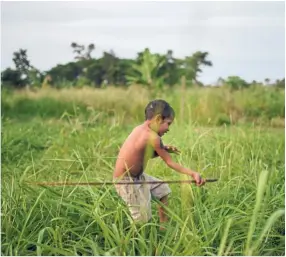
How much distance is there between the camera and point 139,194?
182cm

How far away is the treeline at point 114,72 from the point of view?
7.08 feet

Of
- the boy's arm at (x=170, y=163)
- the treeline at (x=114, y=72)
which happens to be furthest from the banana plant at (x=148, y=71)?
the boy's arm at (x=170, y=163)

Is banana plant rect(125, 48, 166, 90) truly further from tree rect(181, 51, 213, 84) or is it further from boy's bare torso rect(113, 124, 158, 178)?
boy's bare torso rect(113, 124, 158, 178)

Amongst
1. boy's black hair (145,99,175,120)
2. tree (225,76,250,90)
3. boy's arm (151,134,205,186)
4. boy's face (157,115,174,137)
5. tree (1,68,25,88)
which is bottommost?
boy's arm (151,134,205,186)

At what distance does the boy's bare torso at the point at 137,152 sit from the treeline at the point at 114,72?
332mm

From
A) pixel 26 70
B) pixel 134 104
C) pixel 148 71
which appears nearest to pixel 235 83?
pixel 148 71

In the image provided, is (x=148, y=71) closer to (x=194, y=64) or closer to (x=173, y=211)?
(x=194, y=64)

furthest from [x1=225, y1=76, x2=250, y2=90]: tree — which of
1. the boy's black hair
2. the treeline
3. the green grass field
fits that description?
the boy's black hair

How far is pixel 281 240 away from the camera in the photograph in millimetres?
1813

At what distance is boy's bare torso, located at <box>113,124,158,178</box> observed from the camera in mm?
1812

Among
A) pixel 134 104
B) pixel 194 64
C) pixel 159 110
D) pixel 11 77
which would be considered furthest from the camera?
pixel 134 104

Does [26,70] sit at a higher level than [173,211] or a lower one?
higher

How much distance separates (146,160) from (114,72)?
2.44 feet

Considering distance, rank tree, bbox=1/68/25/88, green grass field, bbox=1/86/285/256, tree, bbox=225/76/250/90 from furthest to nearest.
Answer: tree, bbox=225/76/250/90 < tree, bbox=1/68/25/88 < green grass field, bbox=1/86/285/256
